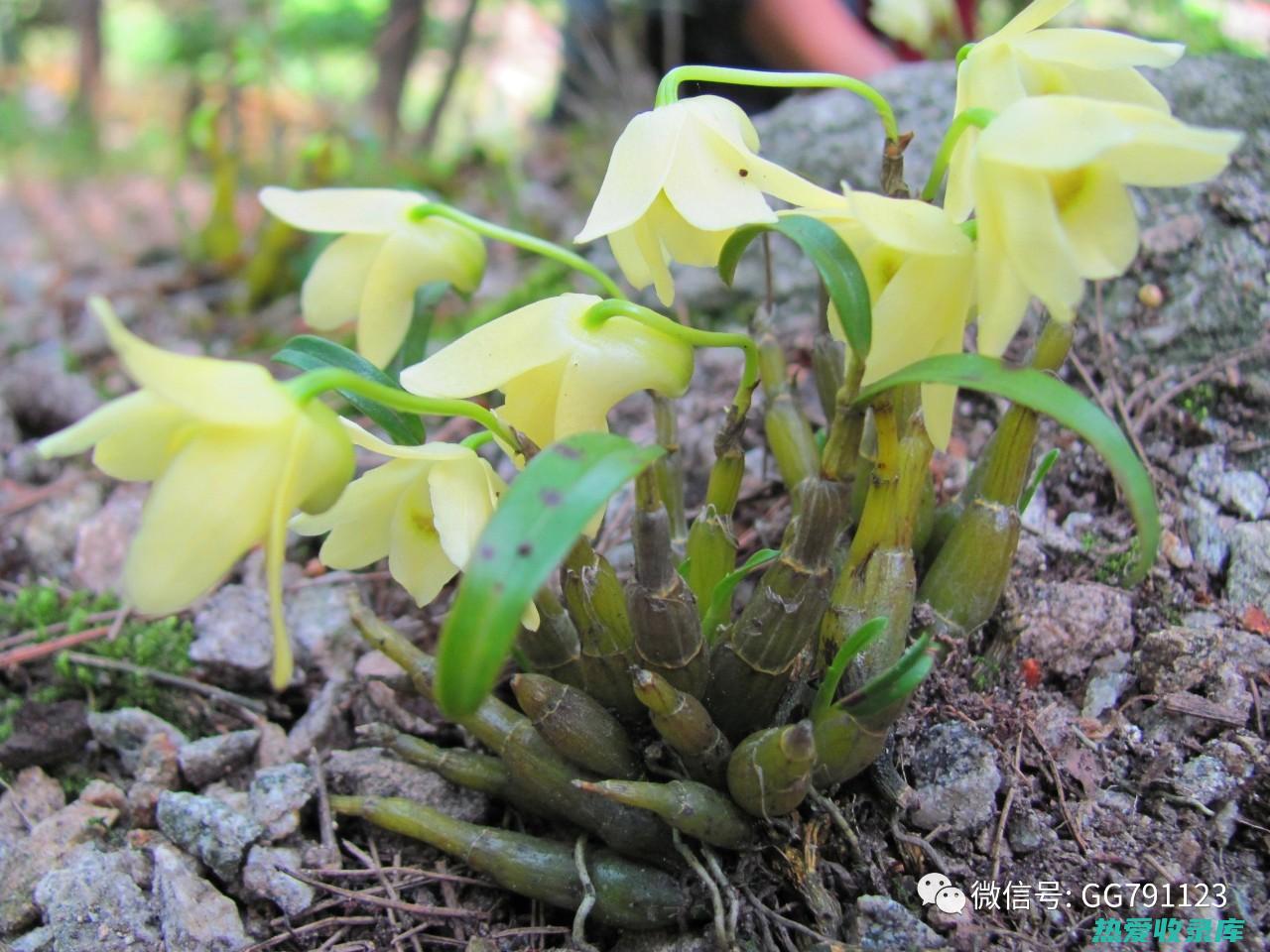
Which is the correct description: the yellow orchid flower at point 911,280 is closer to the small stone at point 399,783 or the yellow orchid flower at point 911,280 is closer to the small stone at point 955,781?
the small stone at point 955,781

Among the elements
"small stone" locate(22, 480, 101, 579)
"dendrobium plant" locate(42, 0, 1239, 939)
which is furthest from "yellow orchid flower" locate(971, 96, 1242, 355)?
"small stone" locate(22, 480, 101, 579)

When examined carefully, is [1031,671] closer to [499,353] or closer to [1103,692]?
[1103,692]

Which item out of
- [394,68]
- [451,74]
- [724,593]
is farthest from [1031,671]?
[394,68]

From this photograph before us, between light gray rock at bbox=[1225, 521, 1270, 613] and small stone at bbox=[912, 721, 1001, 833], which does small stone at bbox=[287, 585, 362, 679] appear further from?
light gray rock at bbox=[1225, 521, 1270, 613]

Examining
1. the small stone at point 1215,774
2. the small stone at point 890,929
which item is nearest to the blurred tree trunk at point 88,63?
the small stone at point 890,929

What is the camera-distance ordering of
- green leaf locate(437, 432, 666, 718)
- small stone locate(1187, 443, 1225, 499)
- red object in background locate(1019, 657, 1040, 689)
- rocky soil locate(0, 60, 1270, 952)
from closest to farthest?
green leaf locate(437, 432, 666, 718) → rocky soil locate(0, 60, 1270, 952) → red object in background locate(1019, 657, 1040, 689) → small stone locate(1187, 443, 1225, 499)

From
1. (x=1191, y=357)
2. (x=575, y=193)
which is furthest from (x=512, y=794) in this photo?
(x=575, y=193)

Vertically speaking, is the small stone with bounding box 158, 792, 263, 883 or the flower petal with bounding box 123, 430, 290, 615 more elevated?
the flower petal with bounding box 123, 430, 290, 615

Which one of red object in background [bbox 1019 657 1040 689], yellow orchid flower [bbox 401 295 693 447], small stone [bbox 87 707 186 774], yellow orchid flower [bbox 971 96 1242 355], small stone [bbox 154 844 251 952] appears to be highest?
yellow orchid flower [bbox 971 96 1242 355]
